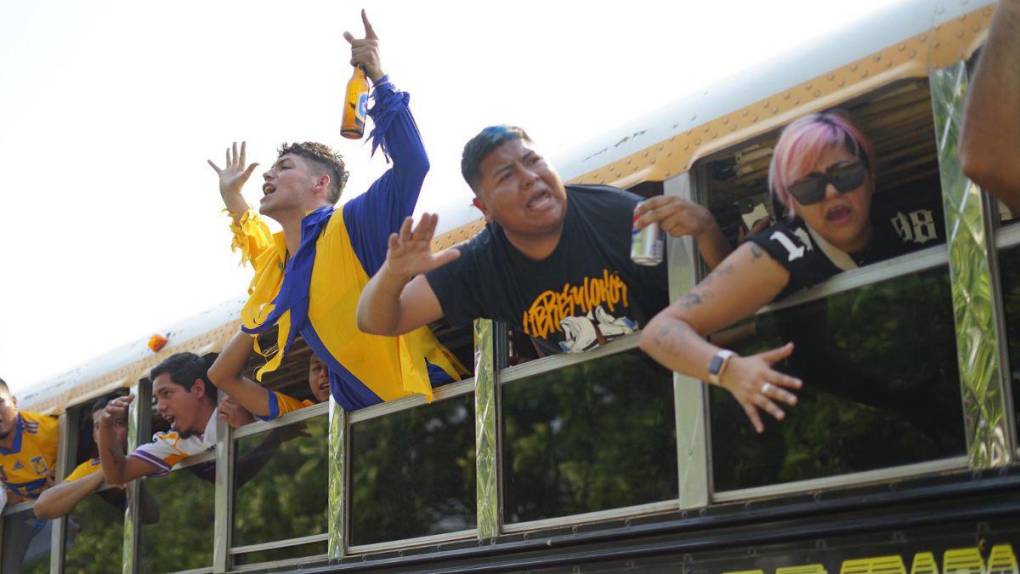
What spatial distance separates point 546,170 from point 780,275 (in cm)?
92

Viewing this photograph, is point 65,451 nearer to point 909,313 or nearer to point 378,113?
point 378,113

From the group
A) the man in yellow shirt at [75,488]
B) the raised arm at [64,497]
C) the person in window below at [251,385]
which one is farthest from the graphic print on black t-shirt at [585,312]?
the raised arm at [64,497]

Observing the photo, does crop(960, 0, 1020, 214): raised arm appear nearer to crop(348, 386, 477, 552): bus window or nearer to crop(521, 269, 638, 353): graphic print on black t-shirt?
crop(521, 269, 638, 353): graphic print on black t-shirt

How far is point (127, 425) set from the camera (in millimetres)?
5965

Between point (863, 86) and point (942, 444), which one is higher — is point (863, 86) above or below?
above

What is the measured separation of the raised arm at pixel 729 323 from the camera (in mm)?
3109

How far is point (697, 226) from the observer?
3.37 m

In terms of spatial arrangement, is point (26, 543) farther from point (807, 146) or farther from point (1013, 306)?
point (1013, 306)

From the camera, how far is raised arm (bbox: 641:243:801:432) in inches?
122

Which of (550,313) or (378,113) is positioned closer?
(550,313)

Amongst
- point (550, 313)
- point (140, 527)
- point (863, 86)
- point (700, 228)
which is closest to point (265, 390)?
point (140, 527)

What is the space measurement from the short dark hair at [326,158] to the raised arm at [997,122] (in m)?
2.94

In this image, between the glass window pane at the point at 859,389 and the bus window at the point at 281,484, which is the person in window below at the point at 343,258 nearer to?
the bus window at the point at 281,484

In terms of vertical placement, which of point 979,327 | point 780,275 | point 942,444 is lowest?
point 942,444
